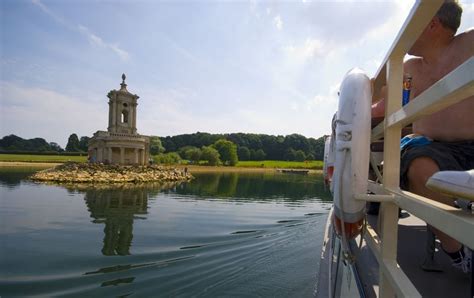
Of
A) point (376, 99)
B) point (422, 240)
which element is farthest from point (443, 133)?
point (422, 240)

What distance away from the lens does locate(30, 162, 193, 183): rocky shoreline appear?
32.2m

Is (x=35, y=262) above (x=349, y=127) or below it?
below

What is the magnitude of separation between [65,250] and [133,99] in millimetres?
42230

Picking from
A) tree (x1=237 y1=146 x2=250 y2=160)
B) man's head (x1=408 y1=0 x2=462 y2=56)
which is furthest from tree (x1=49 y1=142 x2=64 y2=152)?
man's head (x1=408 y1=0 x2=462 y2=56)

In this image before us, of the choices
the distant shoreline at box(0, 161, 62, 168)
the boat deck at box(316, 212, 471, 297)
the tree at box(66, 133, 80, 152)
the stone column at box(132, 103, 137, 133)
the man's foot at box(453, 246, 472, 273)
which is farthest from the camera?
the tree at box(66, 133, 80, 152)

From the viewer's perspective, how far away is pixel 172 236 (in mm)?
9766

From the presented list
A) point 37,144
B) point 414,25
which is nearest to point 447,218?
point 414,25

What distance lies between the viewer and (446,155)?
227cm

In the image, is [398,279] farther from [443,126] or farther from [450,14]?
[450,14]

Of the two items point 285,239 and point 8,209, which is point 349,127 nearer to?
point 285,239

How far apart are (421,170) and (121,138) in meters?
44.7

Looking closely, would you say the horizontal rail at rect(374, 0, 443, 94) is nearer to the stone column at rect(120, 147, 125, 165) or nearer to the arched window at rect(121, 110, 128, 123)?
the stone column at rect(120, 147, 125, 165)

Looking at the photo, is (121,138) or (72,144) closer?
(121,138)

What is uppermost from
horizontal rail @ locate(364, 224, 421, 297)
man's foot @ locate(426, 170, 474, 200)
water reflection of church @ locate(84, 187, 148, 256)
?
man's foot @ locate(426, 170, 474, 200)
